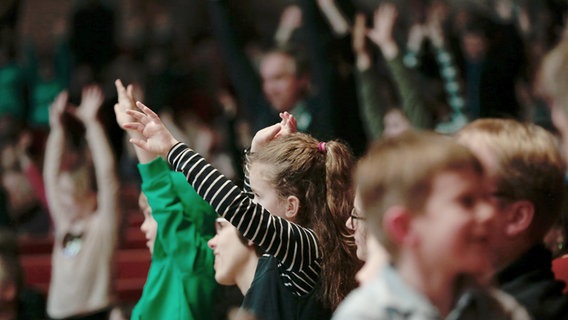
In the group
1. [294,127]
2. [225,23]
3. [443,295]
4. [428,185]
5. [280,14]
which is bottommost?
[443,295]

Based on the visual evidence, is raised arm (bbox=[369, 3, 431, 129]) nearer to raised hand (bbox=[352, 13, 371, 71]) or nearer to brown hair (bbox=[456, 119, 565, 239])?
raised hand (bbox=[352, 13, 371, 71])

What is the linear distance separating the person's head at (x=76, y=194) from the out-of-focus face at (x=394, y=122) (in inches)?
55.6

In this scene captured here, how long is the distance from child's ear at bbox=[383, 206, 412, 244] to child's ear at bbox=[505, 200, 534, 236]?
0.38 m

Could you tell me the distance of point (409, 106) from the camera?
4.30 meters

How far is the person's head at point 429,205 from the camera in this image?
1.48m

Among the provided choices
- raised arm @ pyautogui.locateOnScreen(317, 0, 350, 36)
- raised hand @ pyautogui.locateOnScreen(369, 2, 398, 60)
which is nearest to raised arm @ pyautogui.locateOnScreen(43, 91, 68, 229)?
raised arm @ pyautogui.locateOnScreen(317, 0, 350, 36)

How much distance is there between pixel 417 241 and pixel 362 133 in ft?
9.62

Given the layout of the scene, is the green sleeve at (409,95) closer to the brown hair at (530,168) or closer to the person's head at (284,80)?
the person's head at (284,80)

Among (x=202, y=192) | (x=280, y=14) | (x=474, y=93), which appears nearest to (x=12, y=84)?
(x=280, y=14)

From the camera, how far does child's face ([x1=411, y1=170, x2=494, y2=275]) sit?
1.48m

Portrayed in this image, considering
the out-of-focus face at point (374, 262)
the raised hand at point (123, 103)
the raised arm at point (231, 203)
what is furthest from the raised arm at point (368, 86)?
the out-of-focus face at point (374, 262)

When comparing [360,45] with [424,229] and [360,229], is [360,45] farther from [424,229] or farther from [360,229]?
[424,229]

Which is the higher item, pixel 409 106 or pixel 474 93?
pixel 474 93

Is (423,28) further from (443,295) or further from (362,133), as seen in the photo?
(443,295)
